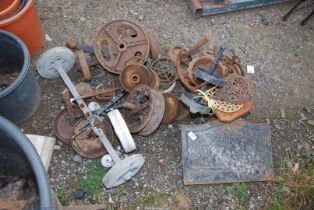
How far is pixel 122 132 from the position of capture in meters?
3.40

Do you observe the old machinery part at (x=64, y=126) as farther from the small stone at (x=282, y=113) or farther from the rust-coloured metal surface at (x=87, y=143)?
the small stone at (x=282, y=113)

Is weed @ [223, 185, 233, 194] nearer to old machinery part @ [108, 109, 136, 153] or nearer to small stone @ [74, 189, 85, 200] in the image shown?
old machinery part @ [108, 109, 136, 153]

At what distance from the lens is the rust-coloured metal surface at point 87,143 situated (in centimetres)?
348

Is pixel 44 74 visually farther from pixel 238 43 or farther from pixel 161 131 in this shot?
pixel 238 43

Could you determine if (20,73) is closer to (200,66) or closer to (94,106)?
Result: (94,106)

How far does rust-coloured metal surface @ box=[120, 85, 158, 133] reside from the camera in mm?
3412

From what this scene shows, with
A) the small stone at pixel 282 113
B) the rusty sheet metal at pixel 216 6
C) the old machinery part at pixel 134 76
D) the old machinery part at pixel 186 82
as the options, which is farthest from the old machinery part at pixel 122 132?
the rusty sheet metal at pixel 216 6

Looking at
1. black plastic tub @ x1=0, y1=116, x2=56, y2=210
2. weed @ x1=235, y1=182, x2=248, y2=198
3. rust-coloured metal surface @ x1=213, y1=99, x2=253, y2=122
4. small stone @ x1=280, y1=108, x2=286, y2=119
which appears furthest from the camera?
small stone @ x1=280, y1=108, x2=286, y2=119

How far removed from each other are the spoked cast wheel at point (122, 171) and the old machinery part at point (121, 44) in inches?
38.6

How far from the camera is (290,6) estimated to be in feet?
15.3

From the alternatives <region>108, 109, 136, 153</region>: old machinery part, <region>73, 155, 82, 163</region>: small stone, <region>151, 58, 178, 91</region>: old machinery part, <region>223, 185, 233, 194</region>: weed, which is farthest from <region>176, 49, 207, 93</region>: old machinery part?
<region>73, 155, 82, 163</region>: small stone

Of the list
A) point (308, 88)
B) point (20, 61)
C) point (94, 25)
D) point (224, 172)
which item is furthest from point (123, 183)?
point (308, 88)

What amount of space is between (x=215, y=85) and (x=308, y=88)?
1185mm

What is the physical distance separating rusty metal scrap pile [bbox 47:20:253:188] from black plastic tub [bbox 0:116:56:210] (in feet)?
2.06
